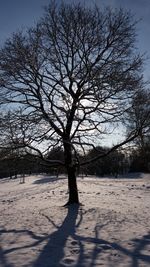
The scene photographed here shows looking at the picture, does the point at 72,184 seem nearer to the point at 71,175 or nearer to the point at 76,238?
the point at 71,175

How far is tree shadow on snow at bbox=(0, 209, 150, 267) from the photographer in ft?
26.2

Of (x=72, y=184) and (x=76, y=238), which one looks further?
(x=72, y=184)

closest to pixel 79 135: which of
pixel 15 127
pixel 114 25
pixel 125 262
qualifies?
pixel 15 127

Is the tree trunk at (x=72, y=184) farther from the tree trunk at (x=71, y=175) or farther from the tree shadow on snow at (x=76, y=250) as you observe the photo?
the tree shadow on snow at (x=76, y=250)

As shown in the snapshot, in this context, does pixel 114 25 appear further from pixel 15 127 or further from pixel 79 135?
pixel 15 127

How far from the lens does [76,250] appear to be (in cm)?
915

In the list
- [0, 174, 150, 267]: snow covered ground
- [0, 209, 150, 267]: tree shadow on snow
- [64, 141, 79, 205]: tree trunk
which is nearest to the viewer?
[0, 209, 150, 267]: tree shadow on snow

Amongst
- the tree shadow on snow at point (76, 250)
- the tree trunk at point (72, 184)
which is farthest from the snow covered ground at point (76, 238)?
the tree trunk at point (72, 184)

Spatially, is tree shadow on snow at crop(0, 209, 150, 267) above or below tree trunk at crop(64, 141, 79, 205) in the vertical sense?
below

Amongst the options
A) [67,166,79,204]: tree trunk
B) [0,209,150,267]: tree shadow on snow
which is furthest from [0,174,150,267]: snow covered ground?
[67,166,79,204]: tree trunk

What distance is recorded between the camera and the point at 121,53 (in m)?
17.7

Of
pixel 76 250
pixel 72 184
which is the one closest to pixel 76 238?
pixel 76 250

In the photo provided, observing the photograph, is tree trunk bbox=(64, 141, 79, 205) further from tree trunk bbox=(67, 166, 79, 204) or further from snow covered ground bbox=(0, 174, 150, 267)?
snow covered ground bbox=(0, 174, 150, 267)

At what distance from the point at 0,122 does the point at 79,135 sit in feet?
12.5
